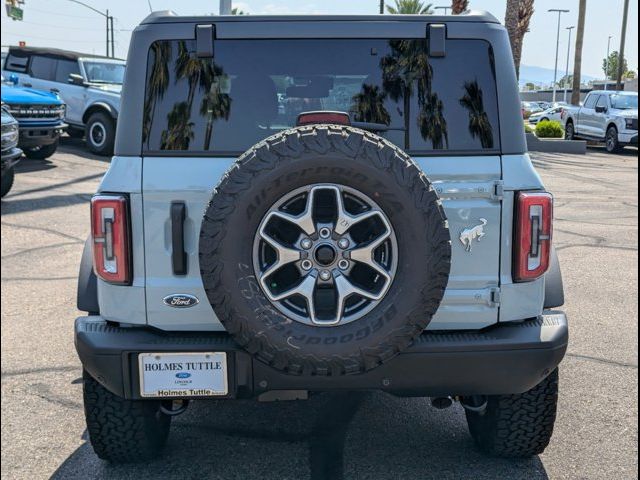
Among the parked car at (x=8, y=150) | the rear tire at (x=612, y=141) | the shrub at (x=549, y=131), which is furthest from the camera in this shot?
the shrub at (x=549, y=131)

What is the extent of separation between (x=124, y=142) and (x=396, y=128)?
109 cm

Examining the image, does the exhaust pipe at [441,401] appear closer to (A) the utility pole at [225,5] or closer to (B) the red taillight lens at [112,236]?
(B) the red taillight lens at [112,236]

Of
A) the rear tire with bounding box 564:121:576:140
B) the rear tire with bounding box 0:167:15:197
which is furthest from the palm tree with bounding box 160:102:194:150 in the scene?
the rear tire with bounding box 564:121:576:140

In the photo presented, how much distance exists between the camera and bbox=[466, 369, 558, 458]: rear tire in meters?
3.42

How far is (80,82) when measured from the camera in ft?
54.3

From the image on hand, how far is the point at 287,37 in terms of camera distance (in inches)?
125

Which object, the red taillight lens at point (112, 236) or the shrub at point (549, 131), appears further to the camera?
the shrub at point (549, 131)

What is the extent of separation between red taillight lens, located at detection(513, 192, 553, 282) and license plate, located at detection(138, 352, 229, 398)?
1223mm

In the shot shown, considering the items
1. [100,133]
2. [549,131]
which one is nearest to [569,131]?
[549,131]

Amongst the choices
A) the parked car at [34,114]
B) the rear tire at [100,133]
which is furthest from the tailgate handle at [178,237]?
the rear tire at [100,133]

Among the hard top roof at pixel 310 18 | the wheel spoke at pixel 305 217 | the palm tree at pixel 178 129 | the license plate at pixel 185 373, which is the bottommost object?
the license plate at pixel 185 373

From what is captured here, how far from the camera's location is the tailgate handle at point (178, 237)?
3051mm

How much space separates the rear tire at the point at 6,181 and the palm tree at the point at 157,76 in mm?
8244

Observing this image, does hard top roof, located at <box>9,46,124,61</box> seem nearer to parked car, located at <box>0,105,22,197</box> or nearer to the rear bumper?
parked car, located at <box>0,105,22,197</box>
